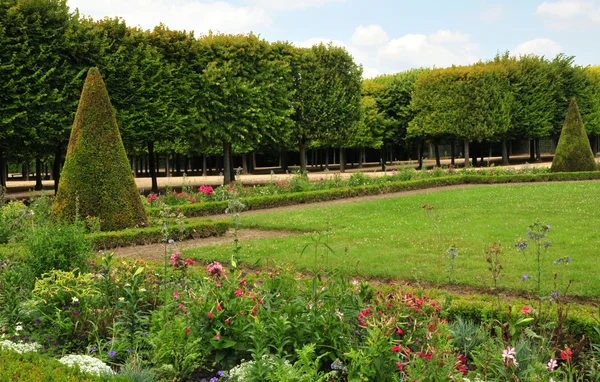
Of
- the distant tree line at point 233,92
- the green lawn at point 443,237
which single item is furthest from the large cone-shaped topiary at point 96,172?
the distant tree line at point 233,92

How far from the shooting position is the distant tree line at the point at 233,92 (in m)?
21.5

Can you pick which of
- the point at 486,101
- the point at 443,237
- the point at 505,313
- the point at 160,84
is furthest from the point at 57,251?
the point at 486,101

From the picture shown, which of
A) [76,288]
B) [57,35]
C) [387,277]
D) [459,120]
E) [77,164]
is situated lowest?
[387,277]

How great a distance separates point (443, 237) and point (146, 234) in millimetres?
6394

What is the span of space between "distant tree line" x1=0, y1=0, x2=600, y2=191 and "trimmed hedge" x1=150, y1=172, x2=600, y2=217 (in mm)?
8862

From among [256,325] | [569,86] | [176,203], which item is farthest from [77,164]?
Answer: [569,86]

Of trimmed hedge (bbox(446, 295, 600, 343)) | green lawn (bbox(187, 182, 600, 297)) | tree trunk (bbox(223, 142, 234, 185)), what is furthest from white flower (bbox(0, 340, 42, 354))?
tree trunk (bbox(223, 142, 234, 185))

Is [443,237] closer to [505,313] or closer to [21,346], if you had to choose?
[505,313]

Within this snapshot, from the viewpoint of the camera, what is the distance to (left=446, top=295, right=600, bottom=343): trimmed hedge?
4.94 m

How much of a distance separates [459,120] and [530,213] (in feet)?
89.7

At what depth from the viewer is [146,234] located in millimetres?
11883

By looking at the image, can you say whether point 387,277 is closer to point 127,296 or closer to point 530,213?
point 127,296

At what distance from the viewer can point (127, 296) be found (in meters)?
5.25

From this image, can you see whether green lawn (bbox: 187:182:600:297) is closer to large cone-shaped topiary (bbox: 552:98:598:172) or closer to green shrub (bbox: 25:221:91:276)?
green shrub (bbox: 25:221:91:276)
